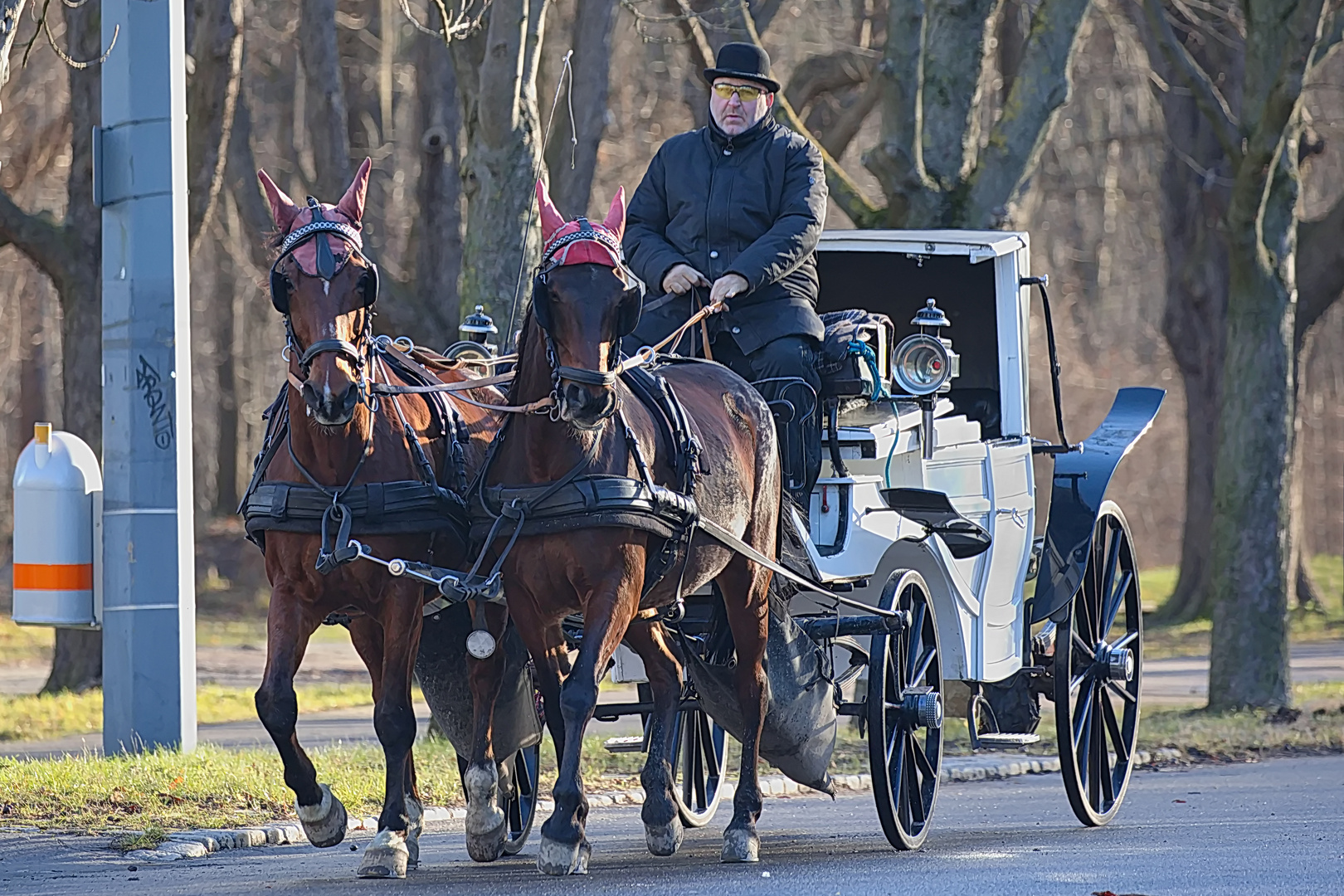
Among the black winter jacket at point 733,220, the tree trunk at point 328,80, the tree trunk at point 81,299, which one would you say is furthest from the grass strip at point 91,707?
the black winter jacket at point 733,220

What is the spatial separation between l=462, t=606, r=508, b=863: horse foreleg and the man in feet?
5.27

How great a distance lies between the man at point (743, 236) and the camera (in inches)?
352

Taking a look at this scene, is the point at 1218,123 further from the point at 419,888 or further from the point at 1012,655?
the point at 419,888

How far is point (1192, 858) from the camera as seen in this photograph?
26.8 feet

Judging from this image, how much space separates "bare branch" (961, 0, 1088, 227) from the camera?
14.4m

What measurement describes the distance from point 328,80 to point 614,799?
8094 mm

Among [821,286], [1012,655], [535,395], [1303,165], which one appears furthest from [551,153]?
[1303,165]

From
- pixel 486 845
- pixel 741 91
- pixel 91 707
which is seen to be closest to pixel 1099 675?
pixel 741 91

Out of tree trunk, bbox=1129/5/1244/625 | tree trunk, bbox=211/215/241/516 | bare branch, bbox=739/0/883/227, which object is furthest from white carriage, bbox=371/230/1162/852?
tree trunk, bbox=211/215/241/516

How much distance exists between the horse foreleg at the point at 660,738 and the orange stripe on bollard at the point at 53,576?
366cm

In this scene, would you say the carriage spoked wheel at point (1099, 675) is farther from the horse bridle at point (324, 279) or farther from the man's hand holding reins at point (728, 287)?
the horse bridle at point (324, 279)

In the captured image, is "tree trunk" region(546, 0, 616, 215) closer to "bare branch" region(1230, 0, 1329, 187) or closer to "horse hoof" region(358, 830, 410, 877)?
"bare branch" region(1230, 0, 1329, 187)

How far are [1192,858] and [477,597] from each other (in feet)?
9.86

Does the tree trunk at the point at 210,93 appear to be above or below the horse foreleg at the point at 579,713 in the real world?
above
